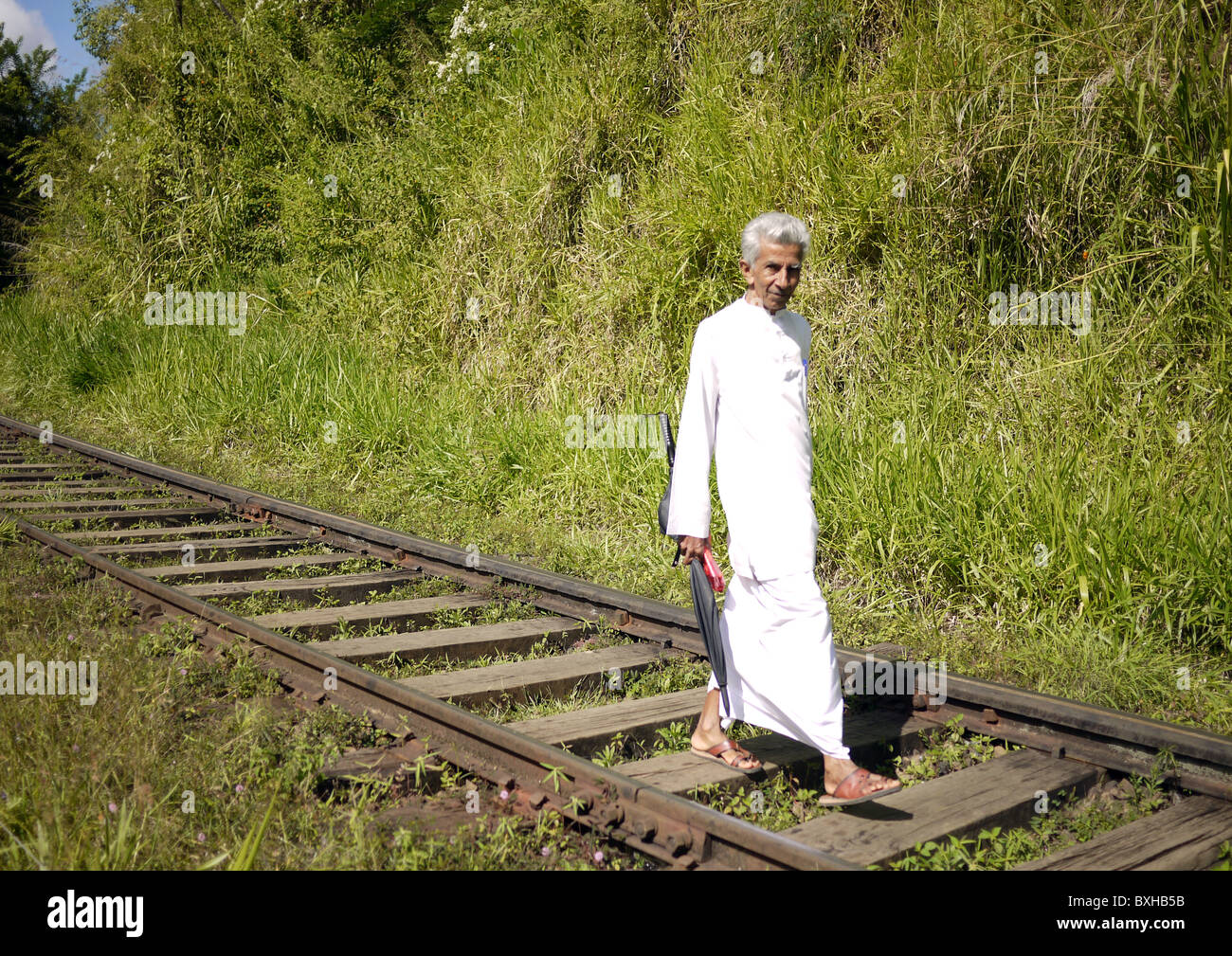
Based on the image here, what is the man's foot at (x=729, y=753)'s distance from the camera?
11.8 feet

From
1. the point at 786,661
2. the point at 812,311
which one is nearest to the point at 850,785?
the point at 786,661

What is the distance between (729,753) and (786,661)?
46cm

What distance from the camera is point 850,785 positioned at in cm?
327

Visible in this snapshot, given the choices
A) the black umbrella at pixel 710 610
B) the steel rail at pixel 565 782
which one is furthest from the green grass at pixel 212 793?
the black umbrella at pixel 710 610

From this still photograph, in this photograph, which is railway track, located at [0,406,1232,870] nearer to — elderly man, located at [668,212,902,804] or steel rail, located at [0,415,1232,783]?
steel rail, located at [0,415,1232,783]

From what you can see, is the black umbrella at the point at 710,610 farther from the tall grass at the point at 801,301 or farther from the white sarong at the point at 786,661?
the tall grass at the point at 801,301

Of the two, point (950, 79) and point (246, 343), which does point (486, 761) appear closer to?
point (950, 79)

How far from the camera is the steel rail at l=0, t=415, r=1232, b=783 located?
360 centimetres

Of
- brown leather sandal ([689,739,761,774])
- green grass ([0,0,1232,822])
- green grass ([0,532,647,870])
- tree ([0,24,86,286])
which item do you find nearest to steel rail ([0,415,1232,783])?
green grass ([0,0,1232,822])

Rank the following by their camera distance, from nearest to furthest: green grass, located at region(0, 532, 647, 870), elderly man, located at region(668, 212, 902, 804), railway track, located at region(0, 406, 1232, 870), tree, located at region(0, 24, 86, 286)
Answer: green grass, located at region(0, 532, 647, 870), railway track, located at region(0, 406, 1232, 870), elderly man, located at region(668, 212, 902, 804), tree, located at region(0, 24, 86, 286)

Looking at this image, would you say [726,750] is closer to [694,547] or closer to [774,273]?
[694,547]

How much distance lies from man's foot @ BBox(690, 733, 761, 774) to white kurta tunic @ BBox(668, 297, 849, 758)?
0.39 feet

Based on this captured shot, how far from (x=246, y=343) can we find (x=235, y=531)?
4.93m

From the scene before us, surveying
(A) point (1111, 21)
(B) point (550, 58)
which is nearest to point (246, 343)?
(B) point (550, 58)
